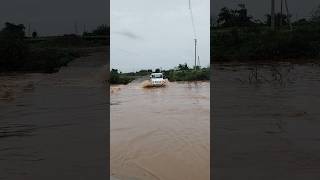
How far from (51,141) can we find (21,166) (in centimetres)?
209

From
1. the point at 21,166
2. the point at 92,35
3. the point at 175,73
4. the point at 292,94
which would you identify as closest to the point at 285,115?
the point at 292,94

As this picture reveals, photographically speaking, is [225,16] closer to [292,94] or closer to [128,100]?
[292,94]

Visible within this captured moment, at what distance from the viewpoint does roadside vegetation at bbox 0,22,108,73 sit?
10.6m

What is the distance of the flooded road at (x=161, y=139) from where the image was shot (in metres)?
9.07

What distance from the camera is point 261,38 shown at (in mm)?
14336

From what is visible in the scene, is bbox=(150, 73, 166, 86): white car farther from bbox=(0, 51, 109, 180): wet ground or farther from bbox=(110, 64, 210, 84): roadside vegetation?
bbox=(0, 51, 109, 180): wet ground

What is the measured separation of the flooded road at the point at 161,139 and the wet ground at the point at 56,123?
58 centimetres

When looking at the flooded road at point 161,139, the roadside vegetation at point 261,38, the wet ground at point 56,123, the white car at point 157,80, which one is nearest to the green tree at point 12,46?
the wet ground at point 56,123

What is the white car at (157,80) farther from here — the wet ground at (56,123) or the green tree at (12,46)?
the green tree at (12,46)

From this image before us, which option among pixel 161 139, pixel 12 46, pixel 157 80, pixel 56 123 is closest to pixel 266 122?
pixel 161 139

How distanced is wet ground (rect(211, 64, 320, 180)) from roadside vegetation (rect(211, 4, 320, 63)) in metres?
0.34

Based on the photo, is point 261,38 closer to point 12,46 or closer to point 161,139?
point 161,139

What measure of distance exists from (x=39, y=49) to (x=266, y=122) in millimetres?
5429

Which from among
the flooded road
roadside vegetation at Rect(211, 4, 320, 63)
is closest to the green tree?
the flooded road
